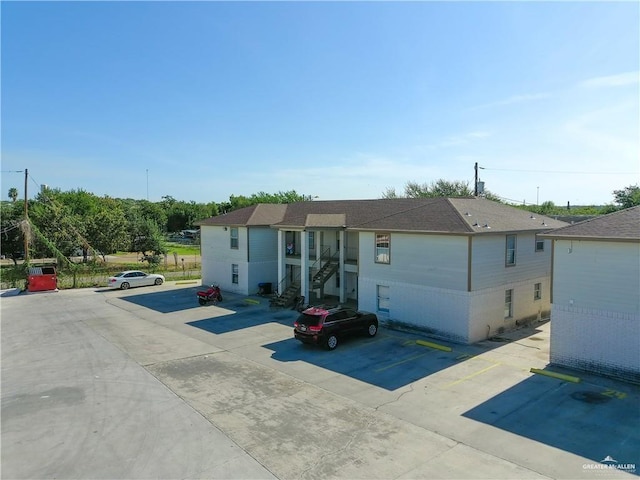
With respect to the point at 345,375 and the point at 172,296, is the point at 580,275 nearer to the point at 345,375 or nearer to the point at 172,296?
the point at 345,375

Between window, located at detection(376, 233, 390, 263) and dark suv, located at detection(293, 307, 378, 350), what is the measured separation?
168 inches

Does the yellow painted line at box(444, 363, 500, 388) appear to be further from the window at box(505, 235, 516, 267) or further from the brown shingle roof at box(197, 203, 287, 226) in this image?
the brown shingle roof at box(197, 203, 287, 226)

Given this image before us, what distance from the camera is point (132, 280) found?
3616 cm

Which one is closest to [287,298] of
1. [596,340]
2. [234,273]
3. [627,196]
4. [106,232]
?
[234,273]

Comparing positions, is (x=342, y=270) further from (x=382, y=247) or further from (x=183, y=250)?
(x=183, y=250)

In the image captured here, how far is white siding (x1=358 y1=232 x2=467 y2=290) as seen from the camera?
19391mm

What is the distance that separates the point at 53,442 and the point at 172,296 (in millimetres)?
22108

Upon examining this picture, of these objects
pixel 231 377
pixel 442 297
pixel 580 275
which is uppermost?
pixel 580 275

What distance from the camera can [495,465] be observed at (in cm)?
934

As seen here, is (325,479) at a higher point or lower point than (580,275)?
lower

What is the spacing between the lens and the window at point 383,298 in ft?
74.2

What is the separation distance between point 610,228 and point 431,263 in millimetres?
7324

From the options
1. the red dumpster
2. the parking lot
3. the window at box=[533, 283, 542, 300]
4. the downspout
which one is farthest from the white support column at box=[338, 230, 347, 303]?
the red dumpster

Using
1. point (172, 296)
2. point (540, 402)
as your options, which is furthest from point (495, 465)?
point (172, 296)
